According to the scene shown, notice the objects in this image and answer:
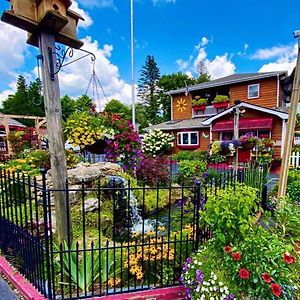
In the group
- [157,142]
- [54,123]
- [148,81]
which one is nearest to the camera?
[54,123]

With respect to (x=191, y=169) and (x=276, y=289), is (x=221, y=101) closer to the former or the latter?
(x=191, y=169)

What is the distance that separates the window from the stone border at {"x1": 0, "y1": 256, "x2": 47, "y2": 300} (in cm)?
1615

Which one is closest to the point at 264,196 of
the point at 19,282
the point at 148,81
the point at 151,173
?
the point at 151,173

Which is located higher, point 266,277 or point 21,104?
point 21,104

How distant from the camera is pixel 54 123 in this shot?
2.56 meters

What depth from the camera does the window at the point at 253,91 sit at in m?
15.2

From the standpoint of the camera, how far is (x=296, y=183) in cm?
596

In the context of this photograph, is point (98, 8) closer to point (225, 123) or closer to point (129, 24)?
point (129, 24)

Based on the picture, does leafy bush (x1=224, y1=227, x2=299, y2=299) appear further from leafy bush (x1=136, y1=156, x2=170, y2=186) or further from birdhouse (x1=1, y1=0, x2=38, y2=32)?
leafy bush (x1=136, y1=156, x2=170, y2=186)

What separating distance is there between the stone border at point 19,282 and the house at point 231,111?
10765 mm

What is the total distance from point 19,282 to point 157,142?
593 inches

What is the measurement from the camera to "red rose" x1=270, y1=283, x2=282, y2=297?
1820 mm

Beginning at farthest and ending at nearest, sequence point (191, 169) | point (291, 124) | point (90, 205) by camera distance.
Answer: point (191, 169)
point (90, 205)
point (291, 124)

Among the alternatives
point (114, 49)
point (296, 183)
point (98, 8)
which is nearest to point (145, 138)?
point (114, 49)
